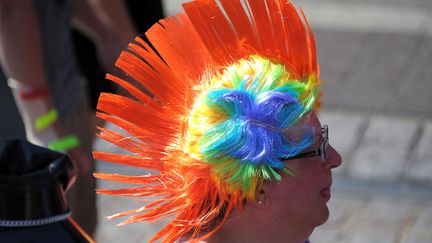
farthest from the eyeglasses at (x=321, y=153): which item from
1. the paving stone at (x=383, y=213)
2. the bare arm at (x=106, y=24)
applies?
the paving stone at (x=383, y=213)

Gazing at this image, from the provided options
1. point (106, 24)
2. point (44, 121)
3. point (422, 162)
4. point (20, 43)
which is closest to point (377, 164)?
point (422, 162)

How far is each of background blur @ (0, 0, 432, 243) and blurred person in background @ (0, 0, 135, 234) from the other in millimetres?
147

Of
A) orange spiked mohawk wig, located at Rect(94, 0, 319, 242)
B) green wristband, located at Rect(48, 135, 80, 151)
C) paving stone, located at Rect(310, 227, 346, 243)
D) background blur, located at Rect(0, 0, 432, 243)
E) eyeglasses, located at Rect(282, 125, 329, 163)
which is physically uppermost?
orange spiked mohawk wig, located at Rect(94, 0, 319, 242)

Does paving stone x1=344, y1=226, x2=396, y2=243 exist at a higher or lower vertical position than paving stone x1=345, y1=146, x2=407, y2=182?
higher

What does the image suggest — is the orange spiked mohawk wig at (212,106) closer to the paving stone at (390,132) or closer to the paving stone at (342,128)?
the paving stone at (342,128)

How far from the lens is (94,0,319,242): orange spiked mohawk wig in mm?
2027

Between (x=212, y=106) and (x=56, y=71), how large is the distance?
1.75 m

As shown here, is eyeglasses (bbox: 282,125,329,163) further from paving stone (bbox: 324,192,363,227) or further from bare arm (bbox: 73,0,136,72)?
paving stone (bbox: 324,192,363,227)

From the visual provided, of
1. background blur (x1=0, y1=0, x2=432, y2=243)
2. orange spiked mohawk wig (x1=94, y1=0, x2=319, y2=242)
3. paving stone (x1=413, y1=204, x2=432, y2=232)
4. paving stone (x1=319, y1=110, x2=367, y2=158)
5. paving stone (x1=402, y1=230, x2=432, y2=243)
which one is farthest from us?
paving stone (x1=319, y1=110, x2=367, y2=158)

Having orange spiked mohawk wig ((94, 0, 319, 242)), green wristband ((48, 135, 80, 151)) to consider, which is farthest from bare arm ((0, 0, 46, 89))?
orange spiked mohawk wig ((94, 0, 319, 242))

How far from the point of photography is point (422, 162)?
5.18m

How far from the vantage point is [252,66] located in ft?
6.95

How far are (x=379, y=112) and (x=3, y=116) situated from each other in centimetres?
326

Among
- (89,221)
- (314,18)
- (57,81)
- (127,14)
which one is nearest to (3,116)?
(57,81)
